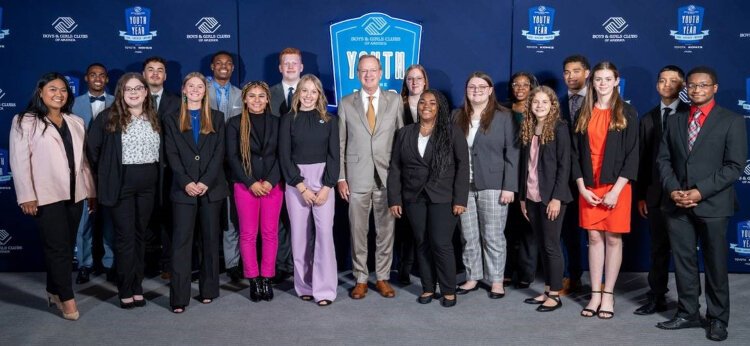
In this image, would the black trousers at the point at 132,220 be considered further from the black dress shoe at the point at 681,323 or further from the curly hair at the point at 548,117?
the black dress shoe at the point at 681,323

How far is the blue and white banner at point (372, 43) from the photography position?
544cm

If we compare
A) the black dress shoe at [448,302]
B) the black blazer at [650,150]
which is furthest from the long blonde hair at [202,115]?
the black blazer at [650,150]

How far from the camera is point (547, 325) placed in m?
Result: 4.14

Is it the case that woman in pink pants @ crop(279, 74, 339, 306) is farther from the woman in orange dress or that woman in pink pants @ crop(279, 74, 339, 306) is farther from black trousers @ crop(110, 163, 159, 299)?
the woman in orange dress

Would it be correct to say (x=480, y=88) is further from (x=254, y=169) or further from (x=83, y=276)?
(x=83, y=276)

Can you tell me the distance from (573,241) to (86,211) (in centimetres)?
375

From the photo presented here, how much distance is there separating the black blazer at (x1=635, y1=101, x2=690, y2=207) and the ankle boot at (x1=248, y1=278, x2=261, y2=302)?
2690 mm

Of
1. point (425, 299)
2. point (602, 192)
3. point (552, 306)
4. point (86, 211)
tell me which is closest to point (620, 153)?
point (602, 192)

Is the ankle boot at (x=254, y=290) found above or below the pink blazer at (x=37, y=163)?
below

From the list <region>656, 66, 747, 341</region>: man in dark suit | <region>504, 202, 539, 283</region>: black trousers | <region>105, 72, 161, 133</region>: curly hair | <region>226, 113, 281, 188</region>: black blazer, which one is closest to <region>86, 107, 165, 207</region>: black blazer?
<region>105, 72, 161, 133</region>: curly hair

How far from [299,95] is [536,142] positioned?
1.59m

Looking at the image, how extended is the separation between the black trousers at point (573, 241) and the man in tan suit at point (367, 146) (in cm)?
132

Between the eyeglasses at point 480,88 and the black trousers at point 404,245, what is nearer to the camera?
the eyeglasses at point 480,88

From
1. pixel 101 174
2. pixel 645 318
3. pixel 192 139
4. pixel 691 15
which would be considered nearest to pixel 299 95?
pixel 192 139
